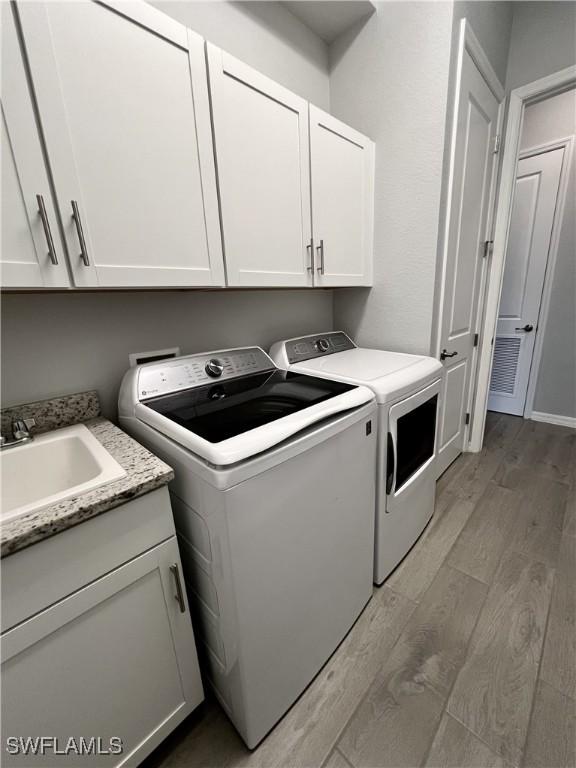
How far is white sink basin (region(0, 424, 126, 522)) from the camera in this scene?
929 mm

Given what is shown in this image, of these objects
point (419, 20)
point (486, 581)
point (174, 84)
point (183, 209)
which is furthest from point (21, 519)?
point (419, 20)

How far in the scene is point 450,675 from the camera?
1127mm

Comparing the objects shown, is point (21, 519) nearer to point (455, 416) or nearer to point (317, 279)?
point (317, 279)

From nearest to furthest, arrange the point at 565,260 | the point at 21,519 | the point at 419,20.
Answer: the point at 21,519, the point at 419,20, the point at 565,260

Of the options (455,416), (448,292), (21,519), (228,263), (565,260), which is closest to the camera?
(21,519)

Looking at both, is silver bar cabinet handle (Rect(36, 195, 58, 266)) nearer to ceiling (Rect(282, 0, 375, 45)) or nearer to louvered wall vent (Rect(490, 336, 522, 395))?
ceiling (Rect(282, 0, 375, 45))

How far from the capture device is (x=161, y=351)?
4.39 feet

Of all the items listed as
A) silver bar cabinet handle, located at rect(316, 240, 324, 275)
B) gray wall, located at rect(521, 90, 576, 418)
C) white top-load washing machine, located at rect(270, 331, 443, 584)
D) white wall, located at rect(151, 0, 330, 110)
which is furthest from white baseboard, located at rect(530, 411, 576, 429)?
white wall, located at rect(151, 0, 330, 110)

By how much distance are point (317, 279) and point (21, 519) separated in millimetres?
1364

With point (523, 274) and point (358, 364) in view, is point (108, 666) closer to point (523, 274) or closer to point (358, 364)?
point (358, 364)

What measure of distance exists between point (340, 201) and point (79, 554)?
1.71 meters

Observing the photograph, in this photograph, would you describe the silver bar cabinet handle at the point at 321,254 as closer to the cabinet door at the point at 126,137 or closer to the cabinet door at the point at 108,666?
the cabinet door at the point at 126,137

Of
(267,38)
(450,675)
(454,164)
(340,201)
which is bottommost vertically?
(450,675)

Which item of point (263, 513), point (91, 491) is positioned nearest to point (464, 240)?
point (263, 513)
